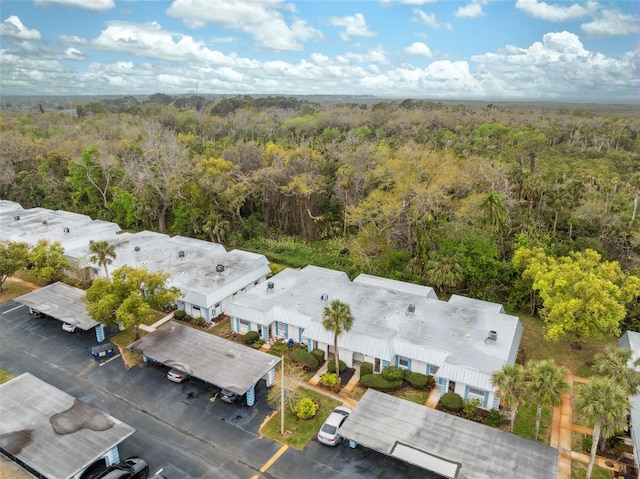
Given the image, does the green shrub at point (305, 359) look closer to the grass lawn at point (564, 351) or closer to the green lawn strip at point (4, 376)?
the grass lawn at point (564, 351)

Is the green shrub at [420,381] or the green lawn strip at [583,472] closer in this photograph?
the green lawn strip at [583,472]

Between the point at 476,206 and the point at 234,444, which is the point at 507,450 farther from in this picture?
the point at 476,206

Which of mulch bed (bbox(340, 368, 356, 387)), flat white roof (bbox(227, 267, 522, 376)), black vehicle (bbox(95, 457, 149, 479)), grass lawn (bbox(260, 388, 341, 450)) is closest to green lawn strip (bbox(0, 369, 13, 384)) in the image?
black vehicle (bbox(95, 457, 149, 479))

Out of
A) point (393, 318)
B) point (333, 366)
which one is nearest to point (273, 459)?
point (333, 366)

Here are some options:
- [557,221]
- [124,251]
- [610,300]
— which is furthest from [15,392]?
[557,221]

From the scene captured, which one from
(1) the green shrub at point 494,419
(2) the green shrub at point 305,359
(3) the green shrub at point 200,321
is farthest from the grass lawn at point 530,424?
(3) the green shrub at point 200,321

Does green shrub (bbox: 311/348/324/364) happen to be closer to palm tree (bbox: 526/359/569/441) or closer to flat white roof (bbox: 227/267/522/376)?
flat white roof (bbox: 227/267/522/376)
